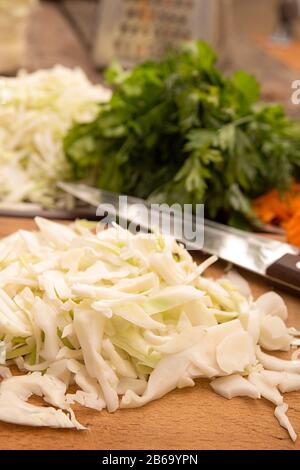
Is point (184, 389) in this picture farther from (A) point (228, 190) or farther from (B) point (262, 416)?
(A) point (228, 190)

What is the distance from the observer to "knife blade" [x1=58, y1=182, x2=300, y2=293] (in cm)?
136

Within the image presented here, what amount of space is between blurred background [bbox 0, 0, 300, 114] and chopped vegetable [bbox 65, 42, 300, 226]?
3.19ft

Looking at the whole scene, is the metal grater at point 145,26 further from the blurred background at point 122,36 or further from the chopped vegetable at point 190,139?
the chopped vegetable at point 190,139

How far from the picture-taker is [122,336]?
3.56 feet

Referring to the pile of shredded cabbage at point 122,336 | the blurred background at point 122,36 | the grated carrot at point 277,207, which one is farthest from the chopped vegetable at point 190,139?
the blurred background at point 122,36

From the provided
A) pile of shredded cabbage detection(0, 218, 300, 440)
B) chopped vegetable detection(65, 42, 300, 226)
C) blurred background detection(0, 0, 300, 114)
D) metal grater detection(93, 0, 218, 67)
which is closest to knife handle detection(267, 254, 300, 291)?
pile of shredded cabbage detection(0, 218, 300, 440)

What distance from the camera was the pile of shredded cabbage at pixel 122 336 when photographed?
103 cm

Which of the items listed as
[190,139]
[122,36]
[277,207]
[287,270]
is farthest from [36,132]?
[122,36]

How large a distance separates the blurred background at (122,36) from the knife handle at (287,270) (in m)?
1.46

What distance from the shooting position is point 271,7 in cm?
456

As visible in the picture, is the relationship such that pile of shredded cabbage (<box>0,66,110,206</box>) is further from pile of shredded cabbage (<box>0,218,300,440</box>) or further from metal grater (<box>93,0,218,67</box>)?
metal grater (<box>93,0,218,67</box>)

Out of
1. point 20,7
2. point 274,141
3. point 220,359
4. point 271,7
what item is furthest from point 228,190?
point 271,7

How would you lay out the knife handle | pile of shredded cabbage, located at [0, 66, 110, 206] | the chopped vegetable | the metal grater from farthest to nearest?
the metal grater → pile of shredded cabbage, located at [0, 66, 110, 206] → the chopped vegetable → the knife handle
